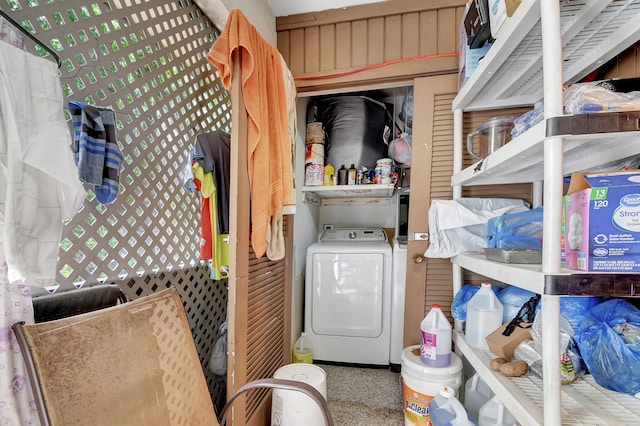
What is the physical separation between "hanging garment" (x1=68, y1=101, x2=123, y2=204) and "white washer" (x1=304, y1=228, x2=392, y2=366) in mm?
1618

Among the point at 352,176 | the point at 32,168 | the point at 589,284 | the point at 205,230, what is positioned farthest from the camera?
the point at 352,176

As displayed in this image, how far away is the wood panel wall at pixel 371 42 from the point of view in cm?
176

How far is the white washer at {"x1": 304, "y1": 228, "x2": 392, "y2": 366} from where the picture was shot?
7.30 feet

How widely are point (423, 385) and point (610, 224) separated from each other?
3.86 feet

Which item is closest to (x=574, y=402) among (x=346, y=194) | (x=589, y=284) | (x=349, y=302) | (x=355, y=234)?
(x=589, y=284)

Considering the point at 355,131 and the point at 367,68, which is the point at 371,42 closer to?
the point at 367,68

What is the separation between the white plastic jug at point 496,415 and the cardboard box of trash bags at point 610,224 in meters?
0.86

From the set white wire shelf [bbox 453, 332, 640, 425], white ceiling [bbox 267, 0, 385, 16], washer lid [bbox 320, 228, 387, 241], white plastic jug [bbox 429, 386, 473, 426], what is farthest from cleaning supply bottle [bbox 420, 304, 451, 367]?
white ceiling [bbox 267, 0, 385, 16]

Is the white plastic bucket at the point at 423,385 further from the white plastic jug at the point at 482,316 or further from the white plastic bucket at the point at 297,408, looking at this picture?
the white plastic bucket at the point at 297,408

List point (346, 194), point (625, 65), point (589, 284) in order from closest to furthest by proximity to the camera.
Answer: point (589, 284) < point (625, 65) < point (346, 194)

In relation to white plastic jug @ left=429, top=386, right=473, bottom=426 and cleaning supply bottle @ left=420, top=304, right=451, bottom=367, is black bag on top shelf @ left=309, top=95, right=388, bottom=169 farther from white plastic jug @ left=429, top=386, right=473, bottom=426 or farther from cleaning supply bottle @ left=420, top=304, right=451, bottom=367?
white plastic jug @ left=429, top=386, right=473, bottom=426

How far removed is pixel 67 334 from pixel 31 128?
0.53 meters

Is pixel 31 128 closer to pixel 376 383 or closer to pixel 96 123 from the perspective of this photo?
pixel 96 123

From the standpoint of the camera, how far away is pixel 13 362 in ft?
2.20
